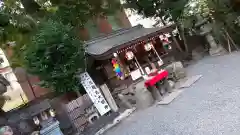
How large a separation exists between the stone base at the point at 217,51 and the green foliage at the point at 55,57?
9.29 m

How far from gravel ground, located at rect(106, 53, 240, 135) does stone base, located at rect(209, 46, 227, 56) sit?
13.1 ft

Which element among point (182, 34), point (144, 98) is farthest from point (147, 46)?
point (144, 98)

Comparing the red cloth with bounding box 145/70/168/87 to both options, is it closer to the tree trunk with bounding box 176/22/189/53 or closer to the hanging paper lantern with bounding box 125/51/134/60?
the hanging paper lantern with bounding box 125/51/134/60

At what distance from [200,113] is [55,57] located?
297 inches

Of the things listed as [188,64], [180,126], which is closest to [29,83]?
[188,64]

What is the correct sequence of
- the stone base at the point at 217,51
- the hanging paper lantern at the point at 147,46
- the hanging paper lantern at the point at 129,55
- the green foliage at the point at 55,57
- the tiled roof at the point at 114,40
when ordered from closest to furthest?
the green foliage at the point at 55,57
the tiled roof at the point at 114,40
the hanging paper lantern at the point at 129,55
the hanging paper lantern at the point at 147,46
the stone base at the point at 217,51

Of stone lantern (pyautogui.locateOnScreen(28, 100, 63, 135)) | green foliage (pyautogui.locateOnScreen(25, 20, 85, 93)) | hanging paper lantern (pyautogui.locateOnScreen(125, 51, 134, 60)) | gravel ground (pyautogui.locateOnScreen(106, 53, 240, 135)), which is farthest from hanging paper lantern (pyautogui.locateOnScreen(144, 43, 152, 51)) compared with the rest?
stone lantern (pyautogui.locateOnScreen(28, 100, 63, 135))

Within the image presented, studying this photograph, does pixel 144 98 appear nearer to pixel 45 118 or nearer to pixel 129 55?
pixel 129 55

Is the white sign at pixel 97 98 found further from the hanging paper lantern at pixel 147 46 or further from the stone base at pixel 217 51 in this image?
the stone base at pixel 217 51

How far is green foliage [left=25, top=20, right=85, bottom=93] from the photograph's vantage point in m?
12.9

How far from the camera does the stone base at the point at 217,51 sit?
17148 mm

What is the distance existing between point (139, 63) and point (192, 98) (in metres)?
7.12

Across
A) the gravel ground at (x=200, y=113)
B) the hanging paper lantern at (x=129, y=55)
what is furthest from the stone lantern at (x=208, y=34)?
the hanging paper lantern at (x=129, y=55)

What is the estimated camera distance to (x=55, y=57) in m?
13.1
